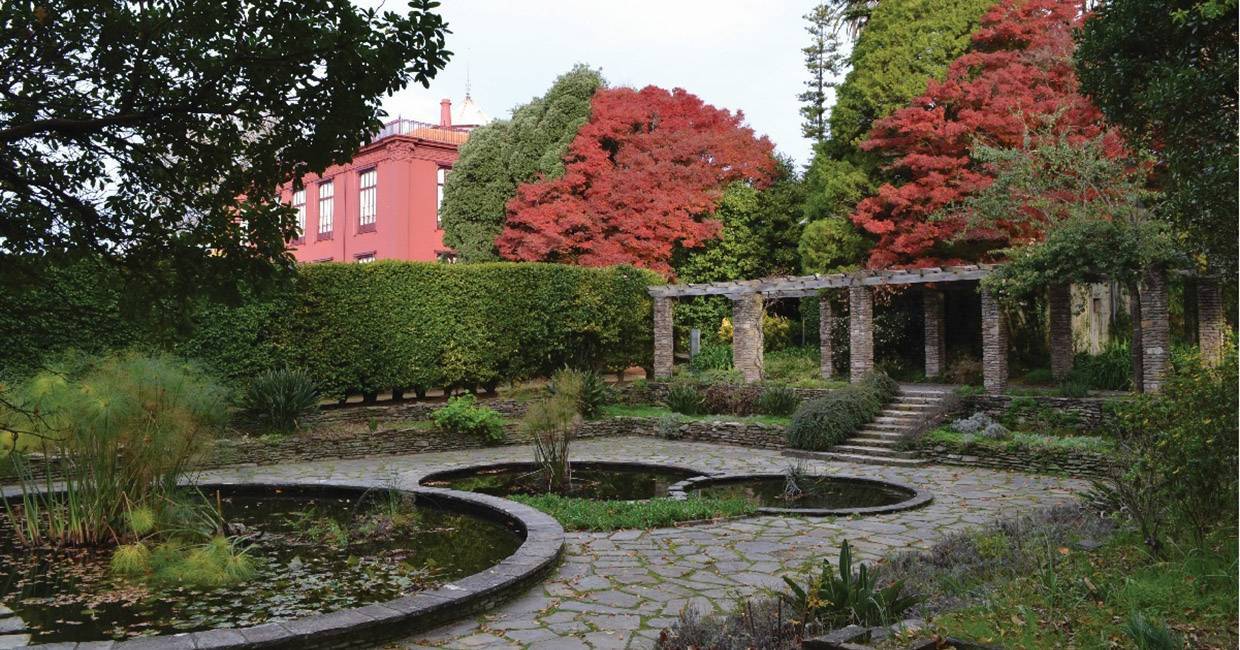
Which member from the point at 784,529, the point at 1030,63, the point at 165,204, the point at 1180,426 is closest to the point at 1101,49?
the point at 1180,426

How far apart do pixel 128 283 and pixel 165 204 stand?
18.2 inches

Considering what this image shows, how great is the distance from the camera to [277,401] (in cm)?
1391

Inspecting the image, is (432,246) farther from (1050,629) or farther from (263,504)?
(1050,629)

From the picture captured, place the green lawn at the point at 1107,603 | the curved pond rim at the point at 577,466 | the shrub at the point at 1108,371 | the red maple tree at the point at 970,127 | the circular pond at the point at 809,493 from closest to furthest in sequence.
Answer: the green lawn at the point at 1107,603
the circular pond at the point at 809,493
the curved pond rim at the point at 577,466
the shrub at the point at 1108,371
the red maple tree at the point at 970,127

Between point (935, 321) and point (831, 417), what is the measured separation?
7.01 metres

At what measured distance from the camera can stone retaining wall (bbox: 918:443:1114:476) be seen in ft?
38.2

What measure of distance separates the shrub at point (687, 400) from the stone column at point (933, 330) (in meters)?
5.63

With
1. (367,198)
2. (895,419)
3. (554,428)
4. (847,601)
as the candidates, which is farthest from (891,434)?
(367,198)

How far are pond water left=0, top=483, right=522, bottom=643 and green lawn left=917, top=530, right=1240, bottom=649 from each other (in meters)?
3.69

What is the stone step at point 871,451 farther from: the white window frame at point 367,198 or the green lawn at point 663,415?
the white window frame at point 367,198

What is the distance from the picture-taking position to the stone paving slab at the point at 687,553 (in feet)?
17.7

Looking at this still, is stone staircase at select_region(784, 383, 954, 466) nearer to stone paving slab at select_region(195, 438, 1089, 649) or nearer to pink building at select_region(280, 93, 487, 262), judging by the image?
stone paving slab at select_region(195, 438, 1089, 649)

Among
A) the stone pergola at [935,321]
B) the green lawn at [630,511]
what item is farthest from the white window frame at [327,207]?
the green lawn at [630,511]

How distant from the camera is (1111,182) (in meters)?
15.2
